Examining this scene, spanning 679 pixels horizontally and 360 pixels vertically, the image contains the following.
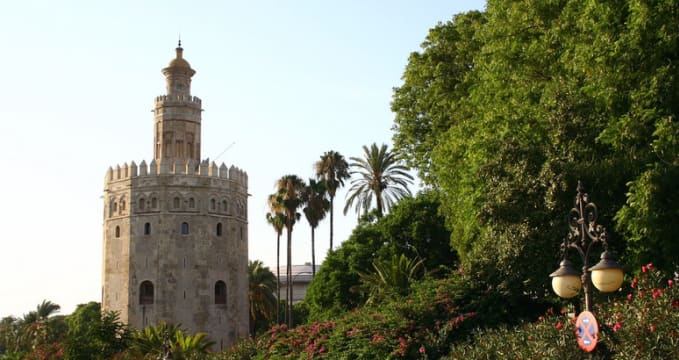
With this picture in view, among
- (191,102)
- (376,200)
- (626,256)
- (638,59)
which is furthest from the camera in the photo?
(191,102)

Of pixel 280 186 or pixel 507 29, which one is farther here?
pixel 280 186

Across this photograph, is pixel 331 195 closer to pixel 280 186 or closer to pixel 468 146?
pixel 280 186

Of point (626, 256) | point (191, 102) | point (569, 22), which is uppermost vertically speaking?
point (191, 102)

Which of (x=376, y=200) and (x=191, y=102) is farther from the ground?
(x=191, y=102)

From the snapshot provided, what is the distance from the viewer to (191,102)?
51094 millimetres

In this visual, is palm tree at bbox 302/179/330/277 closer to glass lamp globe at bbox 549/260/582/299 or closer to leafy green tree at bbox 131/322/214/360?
leafy green tree at bbox 131/322/214/360

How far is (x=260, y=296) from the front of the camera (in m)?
Result: 58.3

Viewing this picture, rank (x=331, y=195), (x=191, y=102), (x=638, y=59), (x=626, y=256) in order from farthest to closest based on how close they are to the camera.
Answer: (x=191, y=102) → (x=331, y=195) → (x=626, y=256) → (x=638, y=59)

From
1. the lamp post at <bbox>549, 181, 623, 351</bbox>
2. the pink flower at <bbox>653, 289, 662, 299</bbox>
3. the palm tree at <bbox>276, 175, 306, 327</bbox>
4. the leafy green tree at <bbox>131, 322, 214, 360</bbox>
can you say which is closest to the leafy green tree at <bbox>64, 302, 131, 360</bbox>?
the leafy green tree at <bbox>131, 322, 214, 360</bbox>

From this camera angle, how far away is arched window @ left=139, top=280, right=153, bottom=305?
48188 mm

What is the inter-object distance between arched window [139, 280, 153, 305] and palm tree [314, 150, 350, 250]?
11604mm

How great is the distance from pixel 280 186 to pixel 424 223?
1496cm

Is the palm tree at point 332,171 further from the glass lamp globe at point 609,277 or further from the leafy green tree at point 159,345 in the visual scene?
the glass lamp globe at point 609,277

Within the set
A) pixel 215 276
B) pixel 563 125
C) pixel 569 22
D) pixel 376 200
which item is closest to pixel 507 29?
pixel 569 22
